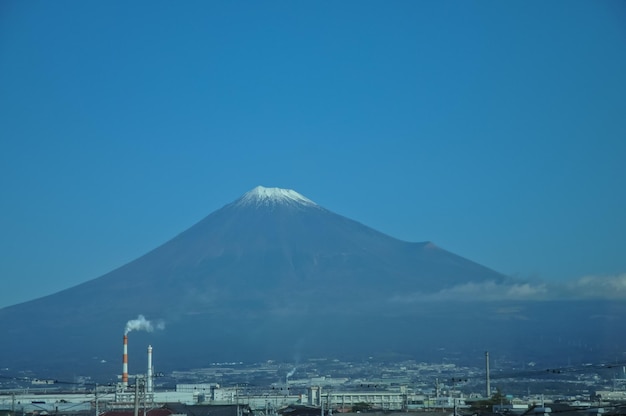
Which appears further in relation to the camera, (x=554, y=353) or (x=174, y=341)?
(x=174, y=341)

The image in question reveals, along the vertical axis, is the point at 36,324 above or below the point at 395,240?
below

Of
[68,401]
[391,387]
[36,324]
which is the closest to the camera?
[68,401]

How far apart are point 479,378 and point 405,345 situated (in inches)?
1426

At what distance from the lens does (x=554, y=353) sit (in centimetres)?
11575

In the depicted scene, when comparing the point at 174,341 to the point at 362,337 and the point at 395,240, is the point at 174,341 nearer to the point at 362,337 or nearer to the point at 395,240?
the point at 362,337

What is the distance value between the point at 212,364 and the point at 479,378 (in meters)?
34.9

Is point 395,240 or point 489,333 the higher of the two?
point 395,240

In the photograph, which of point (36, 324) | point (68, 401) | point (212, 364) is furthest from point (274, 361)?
point (68, 401)

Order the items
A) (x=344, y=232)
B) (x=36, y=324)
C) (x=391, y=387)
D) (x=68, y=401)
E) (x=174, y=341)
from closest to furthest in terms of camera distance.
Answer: (x=68, y=401), (x=391, y=387), (x=174, y=341), (x=36, y=324), (x=344, y=232)

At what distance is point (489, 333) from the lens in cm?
13412

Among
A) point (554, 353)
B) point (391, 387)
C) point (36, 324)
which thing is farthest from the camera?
point (36, 324)

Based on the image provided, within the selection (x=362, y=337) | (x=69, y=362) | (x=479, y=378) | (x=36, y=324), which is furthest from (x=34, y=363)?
(x=479, y=378)

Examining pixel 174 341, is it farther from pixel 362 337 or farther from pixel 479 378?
pixel 479 378

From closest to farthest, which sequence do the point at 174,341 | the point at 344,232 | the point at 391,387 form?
the point at 391,387
the point at 174,341
the point at 344,232
